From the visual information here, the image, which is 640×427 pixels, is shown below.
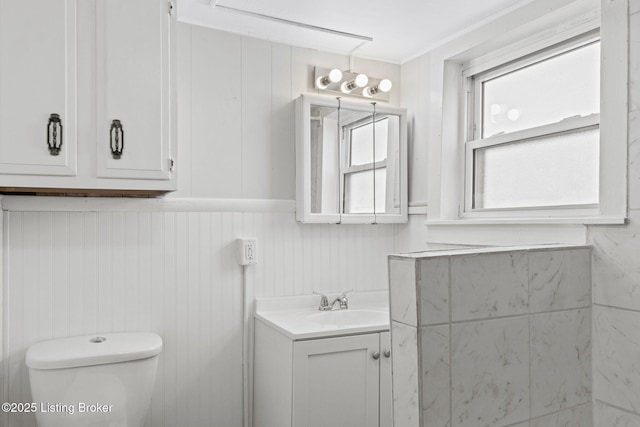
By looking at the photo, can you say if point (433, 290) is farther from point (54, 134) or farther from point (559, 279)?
point (54, 134)

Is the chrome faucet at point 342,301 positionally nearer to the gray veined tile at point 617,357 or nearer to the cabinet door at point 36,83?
the gray veined tile at point 617,357

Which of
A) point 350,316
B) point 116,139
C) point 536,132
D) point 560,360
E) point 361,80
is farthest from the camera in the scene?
point 361,80

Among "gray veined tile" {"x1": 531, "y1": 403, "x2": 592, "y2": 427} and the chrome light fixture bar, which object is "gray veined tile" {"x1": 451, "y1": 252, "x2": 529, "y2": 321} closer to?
"gray veined tile" {"x1": 531, "y1": 403, "x2": 592, "y2": 427}

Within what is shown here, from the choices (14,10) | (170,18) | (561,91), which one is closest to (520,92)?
(561,91)

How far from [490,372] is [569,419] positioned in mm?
352

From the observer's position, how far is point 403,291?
47.4 inches

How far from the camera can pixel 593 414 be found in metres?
1.46

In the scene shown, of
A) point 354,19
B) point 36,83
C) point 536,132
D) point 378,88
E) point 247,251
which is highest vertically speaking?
point 354,19

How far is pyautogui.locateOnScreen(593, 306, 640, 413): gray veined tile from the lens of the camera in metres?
1.41

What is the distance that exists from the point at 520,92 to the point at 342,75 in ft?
2.89

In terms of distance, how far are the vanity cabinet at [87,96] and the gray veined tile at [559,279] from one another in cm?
133

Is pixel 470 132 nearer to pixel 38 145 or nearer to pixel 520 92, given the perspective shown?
pixel 520 92

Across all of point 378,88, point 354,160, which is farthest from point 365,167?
point 378,88

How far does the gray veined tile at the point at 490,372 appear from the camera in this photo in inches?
48.1
